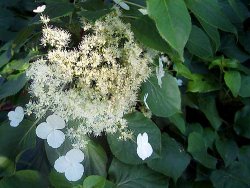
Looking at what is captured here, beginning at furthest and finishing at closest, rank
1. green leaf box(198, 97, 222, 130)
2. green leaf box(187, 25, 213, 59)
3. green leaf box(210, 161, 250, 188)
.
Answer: green leaf box(198, 97, 222, 130) < green leaf box(210, 161, 250, 188) < green leaf box(187, 25, 213, 59)

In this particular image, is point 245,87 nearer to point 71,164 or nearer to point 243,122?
point 243,122

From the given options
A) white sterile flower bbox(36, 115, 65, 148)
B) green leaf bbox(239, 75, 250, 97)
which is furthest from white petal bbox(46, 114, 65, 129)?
green leaf bbox(239, 75, 250, 97)

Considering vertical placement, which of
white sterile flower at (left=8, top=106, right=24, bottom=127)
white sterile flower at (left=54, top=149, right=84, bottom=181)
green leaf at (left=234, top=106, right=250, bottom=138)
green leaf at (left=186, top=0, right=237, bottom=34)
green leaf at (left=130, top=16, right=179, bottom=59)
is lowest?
green leaf at (left=234, top=106, right=250, bottom=138)

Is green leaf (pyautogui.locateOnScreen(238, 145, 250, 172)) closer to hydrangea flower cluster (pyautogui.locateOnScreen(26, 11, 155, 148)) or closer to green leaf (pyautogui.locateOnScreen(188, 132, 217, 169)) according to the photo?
green leaf (pyautogui.locateOnScreen(188, 132, 217, 169))

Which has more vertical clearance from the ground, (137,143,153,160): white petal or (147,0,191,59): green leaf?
(147,0,191,59): green leaf

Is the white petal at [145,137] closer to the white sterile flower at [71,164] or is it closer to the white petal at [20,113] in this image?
the white sterile flower at [71,164]

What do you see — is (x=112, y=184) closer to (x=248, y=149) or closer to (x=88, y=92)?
(x=88, y=92)

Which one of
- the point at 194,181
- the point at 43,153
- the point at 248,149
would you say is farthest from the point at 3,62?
the point at 248,149

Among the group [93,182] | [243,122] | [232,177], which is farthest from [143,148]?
[243,122]
